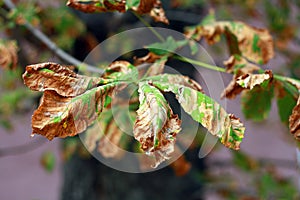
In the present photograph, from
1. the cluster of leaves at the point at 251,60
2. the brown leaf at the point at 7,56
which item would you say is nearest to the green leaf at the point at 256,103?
the cluster of leaves at the point at 251,60

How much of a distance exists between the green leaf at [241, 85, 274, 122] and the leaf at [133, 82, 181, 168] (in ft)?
0.97

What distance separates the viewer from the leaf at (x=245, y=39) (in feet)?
2.86

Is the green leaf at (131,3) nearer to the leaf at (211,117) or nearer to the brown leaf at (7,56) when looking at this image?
the leaf at (211,117)

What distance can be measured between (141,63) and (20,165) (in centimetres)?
264

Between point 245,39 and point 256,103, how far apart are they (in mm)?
125

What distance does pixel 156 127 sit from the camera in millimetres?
517

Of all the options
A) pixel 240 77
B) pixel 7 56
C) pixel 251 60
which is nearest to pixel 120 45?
pixel 7 56

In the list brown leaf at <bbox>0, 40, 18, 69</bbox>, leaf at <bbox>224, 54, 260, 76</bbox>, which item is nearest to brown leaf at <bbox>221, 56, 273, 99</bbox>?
leaf at <bbox>224, 54, 260, 76</bbox>

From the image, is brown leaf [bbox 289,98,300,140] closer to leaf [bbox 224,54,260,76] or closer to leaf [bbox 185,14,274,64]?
leaf [bbox 224,54,260,76]

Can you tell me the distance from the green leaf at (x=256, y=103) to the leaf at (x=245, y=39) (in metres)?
0.08

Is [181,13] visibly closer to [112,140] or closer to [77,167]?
[77,167]

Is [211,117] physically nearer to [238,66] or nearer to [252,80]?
[252,80]

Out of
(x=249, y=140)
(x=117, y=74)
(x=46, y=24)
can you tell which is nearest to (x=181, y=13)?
(x=46, y=24)

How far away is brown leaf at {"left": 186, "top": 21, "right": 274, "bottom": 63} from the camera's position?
872mm
